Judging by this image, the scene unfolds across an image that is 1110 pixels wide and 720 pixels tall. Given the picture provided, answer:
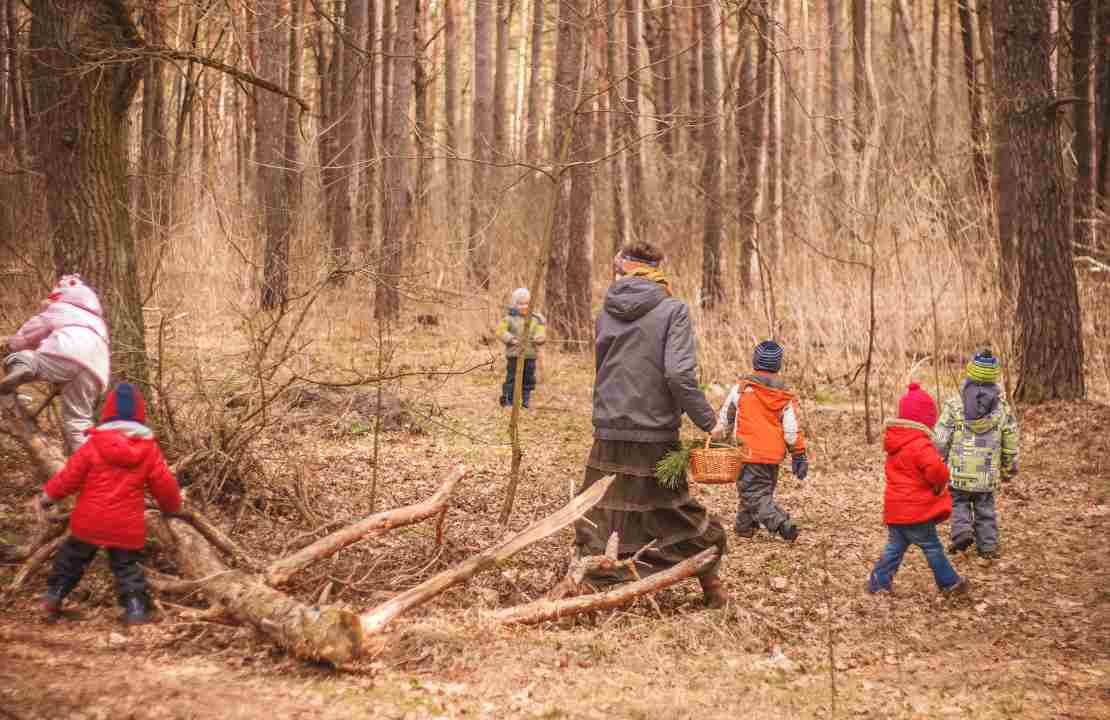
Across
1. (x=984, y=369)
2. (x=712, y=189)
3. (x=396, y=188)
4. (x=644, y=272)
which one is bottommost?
(x=984, y=369)

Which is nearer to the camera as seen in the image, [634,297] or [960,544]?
[634,297]

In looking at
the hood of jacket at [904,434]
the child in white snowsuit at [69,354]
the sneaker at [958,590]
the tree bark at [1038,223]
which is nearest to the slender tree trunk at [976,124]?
the tree bark at [1038,223]

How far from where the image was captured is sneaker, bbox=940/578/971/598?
6.23 metres

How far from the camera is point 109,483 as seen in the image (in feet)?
17.1

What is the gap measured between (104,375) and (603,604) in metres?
3.59

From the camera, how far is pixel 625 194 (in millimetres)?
17656

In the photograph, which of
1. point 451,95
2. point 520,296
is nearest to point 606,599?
point 520,296

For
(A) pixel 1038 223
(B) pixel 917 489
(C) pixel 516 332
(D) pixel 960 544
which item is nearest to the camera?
(B) pixel 917 489

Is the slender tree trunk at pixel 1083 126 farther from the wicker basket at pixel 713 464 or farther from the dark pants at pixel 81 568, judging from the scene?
the dark pants at pixel 81 568

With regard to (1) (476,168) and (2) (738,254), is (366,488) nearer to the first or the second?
(2) (738,254)

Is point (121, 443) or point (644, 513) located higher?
point (121, 443)

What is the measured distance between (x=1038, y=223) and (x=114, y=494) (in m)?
9.84

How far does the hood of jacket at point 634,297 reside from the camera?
5.88m

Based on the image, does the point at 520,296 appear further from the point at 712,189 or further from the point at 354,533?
the point at 712,189
